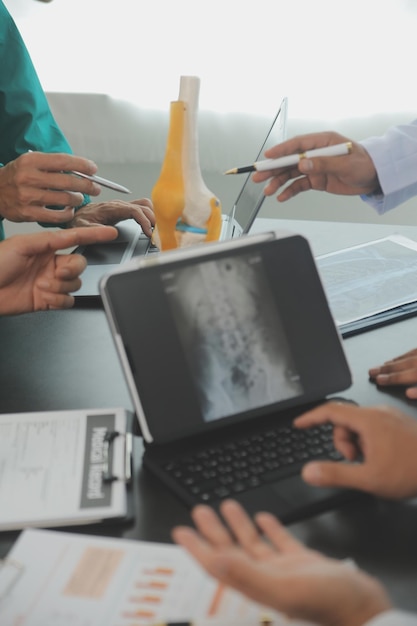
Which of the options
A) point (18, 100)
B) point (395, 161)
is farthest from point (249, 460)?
point (18, 100)

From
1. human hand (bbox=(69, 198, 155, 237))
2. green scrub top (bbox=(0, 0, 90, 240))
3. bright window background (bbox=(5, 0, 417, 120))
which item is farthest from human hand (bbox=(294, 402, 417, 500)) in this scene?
bright window background (bbox=(5, 0, 417, 120))

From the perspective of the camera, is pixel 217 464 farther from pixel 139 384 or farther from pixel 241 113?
pixel 241 113

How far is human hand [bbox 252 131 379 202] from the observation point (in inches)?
51.1

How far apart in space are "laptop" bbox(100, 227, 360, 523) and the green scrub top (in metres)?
0.97

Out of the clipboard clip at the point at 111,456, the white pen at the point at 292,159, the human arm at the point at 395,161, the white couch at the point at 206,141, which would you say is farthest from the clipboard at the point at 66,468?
the white couch at the point at 206,141

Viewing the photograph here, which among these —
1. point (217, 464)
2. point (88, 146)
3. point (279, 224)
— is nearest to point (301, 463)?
point (217, 464)

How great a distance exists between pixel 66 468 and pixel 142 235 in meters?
0.84

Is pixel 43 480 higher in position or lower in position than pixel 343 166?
lower

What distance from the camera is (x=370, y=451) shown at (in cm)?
81

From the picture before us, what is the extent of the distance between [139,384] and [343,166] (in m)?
0.65

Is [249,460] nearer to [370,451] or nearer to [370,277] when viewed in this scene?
[370,451]

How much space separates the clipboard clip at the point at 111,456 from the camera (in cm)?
84

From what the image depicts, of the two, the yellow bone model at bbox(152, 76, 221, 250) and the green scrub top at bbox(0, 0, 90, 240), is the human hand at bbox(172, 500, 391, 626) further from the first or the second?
the green scrub top at bbox(0, 0, 90, 240)

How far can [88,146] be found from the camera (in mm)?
2668
